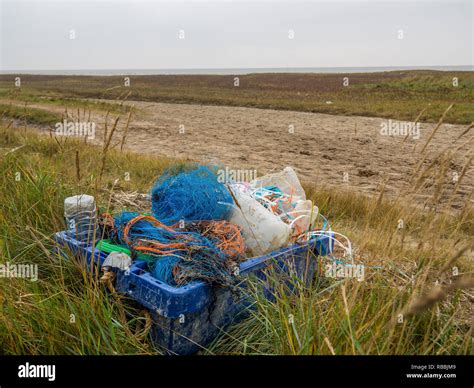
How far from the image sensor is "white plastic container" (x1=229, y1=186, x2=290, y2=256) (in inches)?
118

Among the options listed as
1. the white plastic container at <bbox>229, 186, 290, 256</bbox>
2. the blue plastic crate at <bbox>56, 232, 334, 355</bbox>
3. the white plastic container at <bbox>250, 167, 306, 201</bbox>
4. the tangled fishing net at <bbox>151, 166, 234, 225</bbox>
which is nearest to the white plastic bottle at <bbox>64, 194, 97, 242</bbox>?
the blue plastic crate at <bbox>56, 232, 334, 355</bbox>

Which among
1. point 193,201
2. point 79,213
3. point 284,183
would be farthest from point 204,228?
point 284,183

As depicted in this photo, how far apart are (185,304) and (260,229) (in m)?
0.95

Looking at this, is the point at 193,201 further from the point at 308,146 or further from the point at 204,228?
the point at 308,146

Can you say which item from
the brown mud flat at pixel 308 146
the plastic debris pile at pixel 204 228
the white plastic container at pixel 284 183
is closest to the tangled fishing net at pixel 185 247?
the plastic debris pile at pixel 204 228

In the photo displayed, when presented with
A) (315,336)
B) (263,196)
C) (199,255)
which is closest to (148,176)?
(263,196)

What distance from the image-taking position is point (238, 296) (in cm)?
254

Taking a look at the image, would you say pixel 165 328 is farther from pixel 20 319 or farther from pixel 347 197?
pixel 347 197

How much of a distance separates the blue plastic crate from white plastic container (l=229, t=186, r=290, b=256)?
0.25 meters

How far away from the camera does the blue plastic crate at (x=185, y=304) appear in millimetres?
2240

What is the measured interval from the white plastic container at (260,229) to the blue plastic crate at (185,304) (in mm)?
252

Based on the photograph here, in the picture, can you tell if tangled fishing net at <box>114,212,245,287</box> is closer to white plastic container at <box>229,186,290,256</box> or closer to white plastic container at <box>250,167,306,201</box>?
white plastic container at <box>229,186,290,256</box>

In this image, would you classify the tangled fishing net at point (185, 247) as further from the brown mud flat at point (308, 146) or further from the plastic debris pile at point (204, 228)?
the brown mud flat at point (308, 146)
